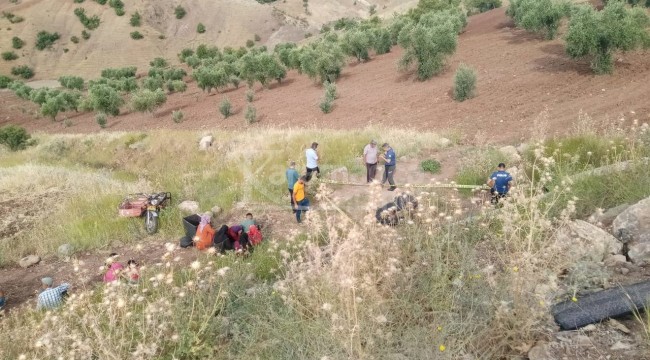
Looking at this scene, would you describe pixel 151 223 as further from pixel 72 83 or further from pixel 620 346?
pixel 72 83

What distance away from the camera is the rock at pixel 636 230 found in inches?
174

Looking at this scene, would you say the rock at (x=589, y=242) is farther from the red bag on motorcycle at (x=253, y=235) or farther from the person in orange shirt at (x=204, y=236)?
the person in orange shirt at (x=204, y=236)

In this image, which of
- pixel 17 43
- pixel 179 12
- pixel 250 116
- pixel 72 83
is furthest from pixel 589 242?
pixel 179 12

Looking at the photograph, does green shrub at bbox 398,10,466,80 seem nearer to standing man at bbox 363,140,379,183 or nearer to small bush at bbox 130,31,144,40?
standing man at bbox 363,140,379,183

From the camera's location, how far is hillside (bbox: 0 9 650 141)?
15734 millimetres

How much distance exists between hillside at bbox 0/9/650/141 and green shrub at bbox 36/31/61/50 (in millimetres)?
43156

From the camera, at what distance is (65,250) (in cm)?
940

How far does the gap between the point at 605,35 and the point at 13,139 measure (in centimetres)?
2983

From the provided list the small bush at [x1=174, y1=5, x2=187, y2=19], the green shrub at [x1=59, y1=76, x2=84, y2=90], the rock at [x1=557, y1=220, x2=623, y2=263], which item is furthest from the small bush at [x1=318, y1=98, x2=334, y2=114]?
the small bush at [x1=174, y1=5, x2=187, y2=19]

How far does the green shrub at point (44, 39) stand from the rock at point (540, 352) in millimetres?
84143

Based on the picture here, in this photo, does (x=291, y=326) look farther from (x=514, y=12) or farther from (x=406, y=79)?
(x=514, y=12)

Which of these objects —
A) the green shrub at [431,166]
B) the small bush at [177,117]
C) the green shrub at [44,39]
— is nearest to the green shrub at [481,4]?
the small bush at [177,117]

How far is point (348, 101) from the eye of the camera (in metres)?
23.9

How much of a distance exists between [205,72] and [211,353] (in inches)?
1316
